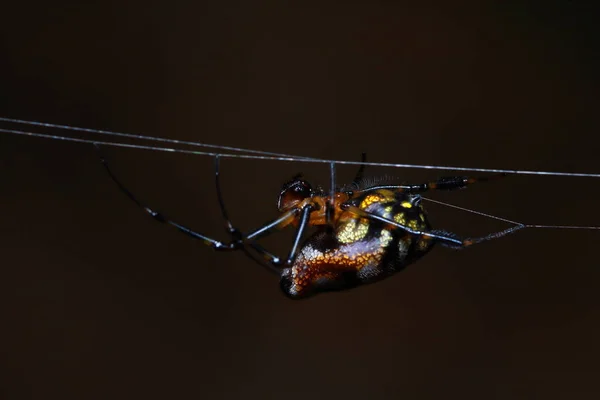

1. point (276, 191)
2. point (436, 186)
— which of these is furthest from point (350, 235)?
point (276, 191)

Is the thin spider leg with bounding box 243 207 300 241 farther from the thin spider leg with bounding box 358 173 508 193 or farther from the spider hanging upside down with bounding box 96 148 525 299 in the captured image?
the thin spider leg with bounding box 358 173 508 193

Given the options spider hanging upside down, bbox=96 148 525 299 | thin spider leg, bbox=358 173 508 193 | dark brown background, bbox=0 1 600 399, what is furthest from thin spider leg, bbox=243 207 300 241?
dark brown background, bbox=0 1 600 399

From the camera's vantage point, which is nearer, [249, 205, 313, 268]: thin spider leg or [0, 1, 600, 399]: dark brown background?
[249, 205, 313, 268]: thin spider leg

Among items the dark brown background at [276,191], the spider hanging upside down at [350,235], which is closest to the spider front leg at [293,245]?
the spider hanging upside down at [350,235]

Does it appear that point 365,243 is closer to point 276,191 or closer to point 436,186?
point 436,186

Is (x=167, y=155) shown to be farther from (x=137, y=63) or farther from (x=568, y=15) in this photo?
(x=568, y=15)

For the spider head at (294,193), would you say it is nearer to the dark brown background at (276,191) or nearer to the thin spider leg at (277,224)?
the thin spider leg at (277,224)

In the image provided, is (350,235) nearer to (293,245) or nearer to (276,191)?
(293,245)

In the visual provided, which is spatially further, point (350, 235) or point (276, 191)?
point (276, 191)
